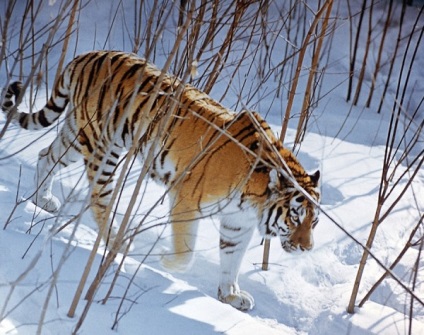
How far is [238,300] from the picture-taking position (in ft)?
10.9

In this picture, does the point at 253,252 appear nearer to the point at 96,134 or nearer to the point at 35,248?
the point at 96,134

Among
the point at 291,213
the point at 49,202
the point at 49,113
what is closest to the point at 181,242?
the point at 291,213

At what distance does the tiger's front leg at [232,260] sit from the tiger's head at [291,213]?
0.10 metres

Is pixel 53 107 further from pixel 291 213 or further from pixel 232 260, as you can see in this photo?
pixel 291 213

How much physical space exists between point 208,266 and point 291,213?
2.06ft

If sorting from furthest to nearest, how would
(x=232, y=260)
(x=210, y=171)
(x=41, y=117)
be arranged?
(x=41, y=117), (x=232, y=260), (x=210, y=171)

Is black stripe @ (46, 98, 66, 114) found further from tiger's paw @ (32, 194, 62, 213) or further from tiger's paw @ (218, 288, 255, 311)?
tiger's paw @ (218, 288, 255, 311)

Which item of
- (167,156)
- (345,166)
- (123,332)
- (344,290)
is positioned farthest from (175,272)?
(345,166)

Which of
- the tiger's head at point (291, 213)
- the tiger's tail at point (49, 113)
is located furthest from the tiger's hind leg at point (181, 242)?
the tiger's tail at point (49, 113)

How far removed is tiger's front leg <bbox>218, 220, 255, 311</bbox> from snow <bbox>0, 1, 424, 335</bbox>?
0.08 m

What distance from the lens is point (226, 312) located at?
9.07 feet

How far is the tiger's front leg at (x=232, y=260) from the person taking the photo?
3262mm

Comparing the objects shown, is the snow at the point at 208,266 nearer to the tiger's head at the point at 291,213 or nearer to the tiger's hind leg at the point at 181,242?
the tiger's hind leg at the point at 181,242

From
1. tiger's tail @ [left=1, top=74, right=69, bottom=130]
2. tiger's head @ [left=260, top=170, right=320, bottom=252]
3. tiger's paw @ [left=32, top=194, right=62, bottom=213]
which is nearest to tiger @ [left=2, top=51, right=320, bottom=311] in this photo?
tiger's head @ [left=260, top=170, right=320, bottom=252]
